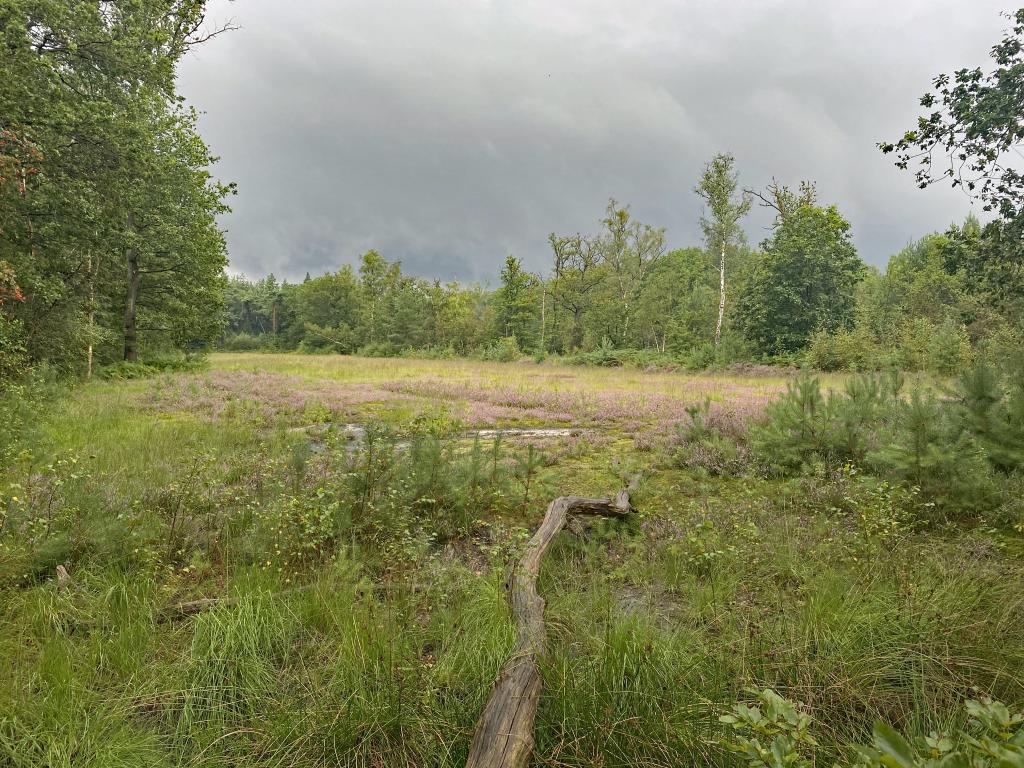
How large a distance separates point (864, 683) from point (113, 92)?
64.9 feet

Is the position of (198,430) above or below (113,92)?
below

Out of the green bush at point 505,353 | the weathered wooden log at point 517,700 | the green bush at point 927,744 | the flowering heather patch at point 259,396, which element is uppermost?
the green bush at point 505,353

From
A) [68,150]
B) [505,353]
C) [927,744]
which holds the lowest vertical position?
[927,744]

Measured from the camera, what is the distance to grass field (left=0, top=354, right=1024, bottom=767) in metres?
2.17

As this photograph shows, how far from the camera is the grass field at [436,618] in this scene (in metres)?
2.17

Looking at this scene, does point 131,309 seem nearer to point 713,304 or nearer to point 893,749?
point 893,749

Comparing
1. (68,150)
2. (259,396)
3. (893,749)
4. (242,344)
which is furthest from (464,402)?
(242,344)

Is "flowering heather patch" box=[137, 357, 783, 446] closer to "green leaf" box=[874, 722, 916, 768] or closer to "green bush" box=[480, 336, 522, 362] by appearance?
"green leaf" box=[874, 722, 916, 768]

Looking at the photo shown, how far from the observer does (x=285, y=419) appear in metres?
11.6

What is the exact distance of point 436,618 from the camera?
3.17m

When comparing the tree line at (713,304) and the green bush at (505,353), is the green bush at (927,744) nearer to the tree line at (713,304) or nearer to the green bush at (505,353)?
the tree line at (713,304)

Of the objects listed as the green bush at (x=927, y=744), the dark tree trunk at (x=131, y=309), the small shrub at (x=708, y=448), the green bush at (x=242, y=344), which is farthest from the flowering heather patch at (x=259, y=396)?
the green bush at (x=242, y=344)

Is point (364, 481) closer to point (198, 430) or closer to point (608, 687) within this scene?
point (608, 687)

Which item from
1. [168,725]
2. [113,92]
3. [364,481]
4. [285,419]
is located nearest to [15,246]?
[113,92]
